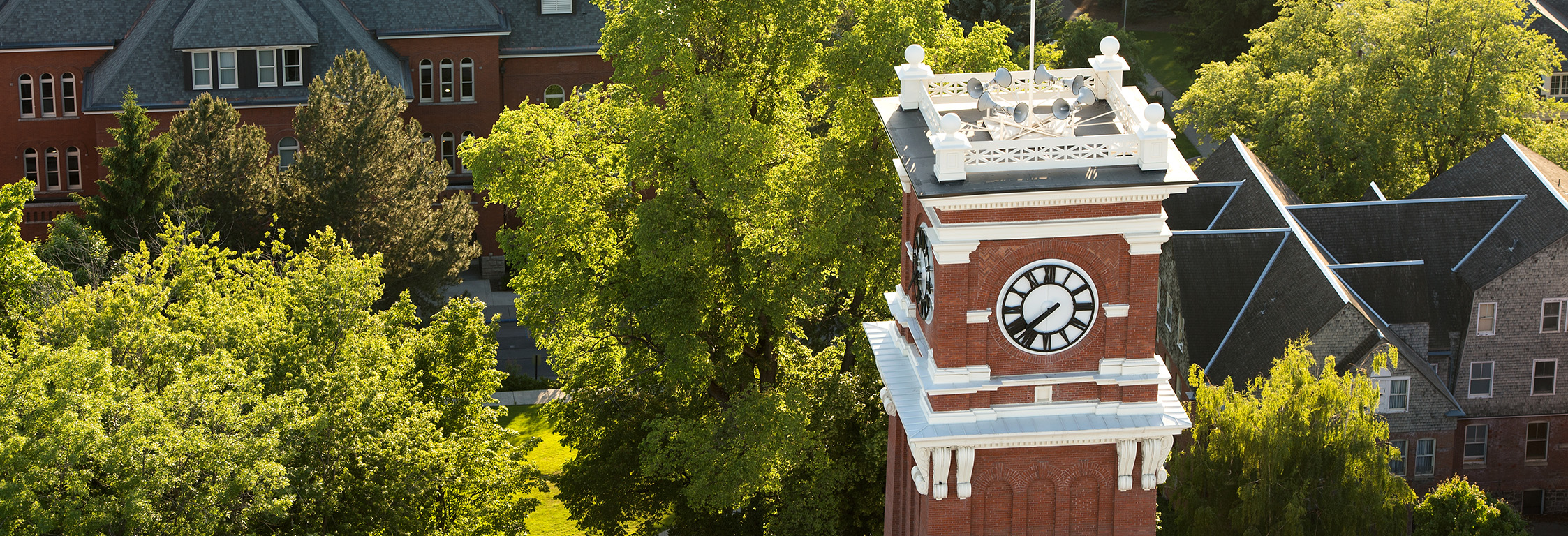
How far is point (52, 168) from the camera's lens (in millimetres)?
76625

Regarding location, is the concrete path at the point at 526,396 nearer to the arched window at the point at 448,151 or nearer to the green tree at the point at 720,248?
the green tree at the point at 720,248

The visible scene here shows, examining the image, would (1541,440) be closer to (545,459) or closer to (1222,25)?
(545,459)

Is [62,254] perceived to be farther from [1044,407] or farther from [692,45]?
[1044,407]

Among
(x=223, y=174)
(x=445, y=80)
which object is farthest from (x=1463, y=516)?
(x=445, y=80)

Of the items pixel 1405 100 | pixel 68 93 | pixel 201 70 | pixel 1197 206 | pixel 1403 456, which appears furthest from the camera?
pixel 68 93

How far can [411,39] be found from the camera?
79250mm

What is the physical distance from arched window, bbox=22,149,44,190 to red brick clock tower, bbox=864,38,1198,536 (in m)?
53.1

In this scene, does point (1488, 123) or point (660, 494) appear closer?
point (660, 494)

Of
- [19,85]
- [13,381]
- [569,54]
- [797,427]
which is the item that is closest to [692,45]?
[797,427]

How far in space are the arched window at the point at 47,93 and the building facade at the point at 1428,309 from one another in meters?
47.8

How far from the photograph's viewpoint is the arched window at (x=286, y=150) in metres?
76.4

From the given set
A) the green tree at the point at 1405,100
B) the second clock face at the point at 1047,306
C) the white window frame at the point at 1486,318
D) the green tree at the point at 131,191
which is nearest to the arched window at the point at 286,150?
the green tree at the point at 131,191

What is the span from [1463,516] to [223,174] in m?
42.9

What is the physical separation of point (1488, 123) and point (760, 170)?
36.5 meters
